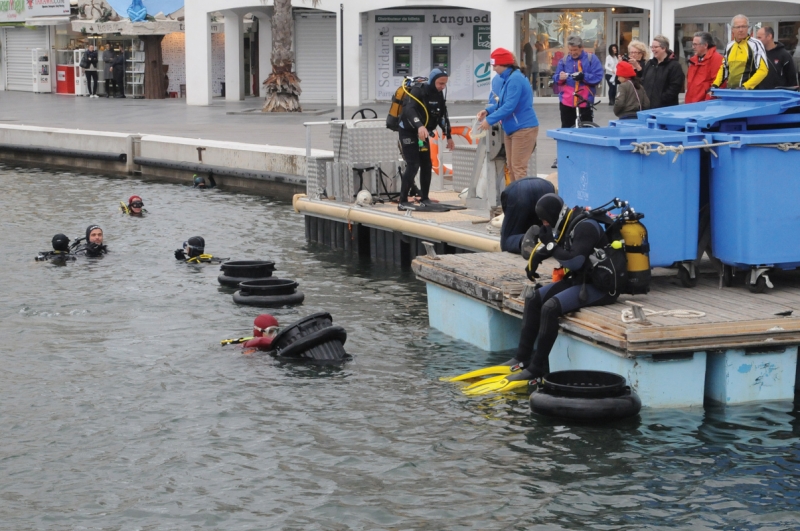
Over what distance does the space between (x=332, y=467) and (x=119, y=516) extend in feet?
4.62

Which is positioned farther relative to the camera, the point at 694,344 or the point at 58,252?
the point at 58,252

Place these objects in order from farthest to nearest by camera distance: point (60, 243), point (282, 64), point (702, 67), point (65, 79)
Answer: point (65, 79)
point (282, 64)
point (60, 243)
point (702, 67)

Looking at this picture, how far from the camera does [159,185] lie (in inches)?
926

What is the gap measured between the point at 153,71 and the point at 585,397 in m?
35.6

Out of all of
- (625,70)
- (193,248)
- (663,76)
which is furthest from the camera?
(193,248)

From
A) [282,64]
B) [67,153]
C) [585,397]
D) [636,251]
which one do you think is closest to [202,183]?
[67,153]

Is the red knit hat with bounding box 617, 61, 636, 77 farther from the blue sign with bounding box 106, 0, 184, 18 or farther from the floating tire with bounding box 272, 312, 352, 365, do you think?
the blue sign with bounding box 106, 0, 184, 18

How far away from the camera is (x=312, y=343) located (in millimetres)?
10266

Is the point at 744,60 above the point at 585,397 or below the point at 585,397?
above

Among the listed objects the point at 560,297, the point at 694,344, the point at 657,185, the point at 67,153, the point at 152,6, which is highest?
the point at 152,6

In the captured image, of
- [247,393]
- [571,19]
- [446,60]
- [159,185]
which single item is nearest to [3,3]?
[446,60]

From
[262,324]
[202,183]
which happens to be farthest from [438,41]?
[262,324]

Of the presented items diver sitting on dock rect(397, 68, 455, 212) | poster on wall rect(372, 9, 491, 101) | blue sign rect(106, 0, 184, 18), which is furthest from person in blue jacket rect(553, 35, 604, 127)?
blue sign rect(106, 0, 184, 18)

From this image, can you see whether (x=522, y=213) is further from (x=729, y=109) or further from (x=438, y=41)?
(x=438, y=41)
